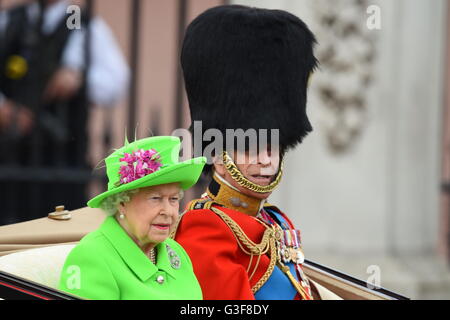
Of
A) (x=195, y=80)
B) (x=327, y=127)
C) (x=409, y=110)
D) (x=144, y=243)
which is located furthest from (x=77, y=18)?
(x=144, y=243)

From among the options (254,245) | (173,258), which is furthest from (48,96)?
(173,258)

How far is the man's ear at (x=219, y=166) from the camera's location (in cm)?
381

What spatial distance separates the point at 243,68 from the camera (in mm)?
3904

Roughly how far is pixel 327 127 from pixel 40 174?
73.9 inches

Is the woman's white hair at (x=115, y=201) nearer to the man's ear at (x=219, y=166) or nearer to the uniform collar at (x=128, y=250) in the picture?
the uniform collar at (x=128, y=250)

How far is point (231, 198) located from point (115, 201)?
564 mm

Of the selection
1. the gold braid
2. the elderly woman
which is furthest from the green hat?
the gold braid

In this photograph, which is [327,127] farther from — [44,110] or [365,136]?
[44,110]

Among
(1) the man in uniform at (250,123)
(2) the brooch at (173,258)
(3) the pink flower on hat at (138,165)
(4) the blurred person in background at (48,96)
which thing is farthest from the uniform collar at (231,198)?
(4) the blurred person in background at (48,96)

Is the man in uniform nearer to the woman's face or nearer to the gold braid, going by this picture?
the gold braid

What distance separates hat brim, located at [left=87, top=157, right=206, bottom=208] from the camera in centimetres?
328

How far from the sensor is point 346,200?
23.3ft

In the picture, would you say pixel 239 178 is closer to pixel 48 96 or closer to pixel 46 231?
pixel 46 231

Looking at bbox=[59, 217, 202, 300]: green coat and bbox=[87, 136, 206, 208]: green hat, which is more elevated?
bbox=[87, 136, 206, 208]: green hat
